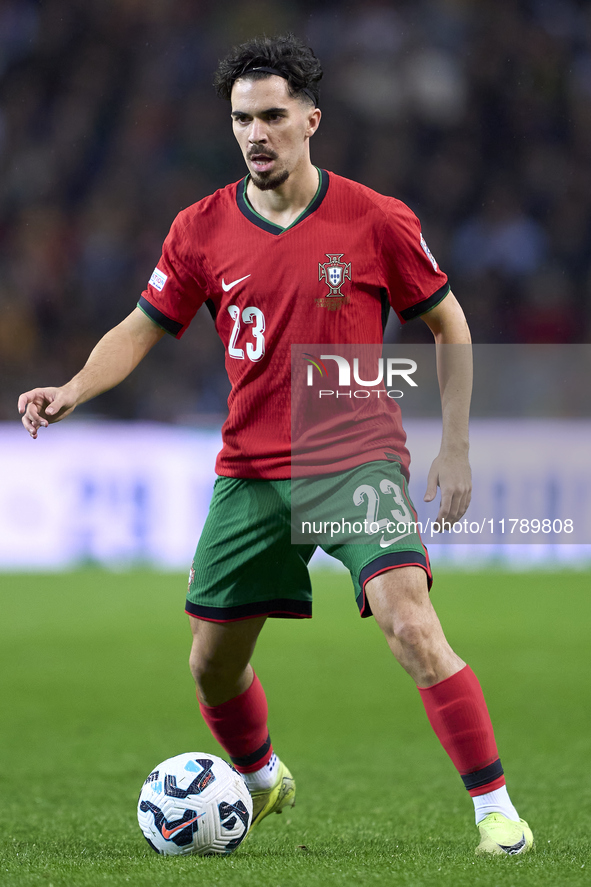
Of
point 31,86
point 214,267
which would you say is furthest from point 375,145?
point 214,267

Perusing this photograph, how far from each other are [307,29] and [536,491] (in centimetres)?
698

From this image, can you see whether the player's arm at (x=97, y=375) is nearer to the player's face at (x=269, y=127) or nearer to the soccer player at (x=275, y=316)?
the soccer player at (x=275, y=316)

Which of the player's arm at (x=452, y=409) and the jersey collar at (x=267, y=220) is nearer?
the player's arm at (x=452, y=409)

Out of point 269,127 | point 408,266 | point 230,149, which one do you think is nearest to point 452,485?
point 408,266

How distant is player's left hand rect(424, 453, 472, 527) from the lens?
3096 millimetres

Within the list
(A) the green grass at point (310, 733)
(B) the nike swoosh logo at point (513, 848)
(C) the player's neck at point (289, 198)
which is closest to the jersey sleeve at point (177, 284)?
(C) the player's neck at point (289, 198)

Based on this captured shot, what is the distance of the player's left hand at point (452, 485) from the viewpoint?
310cm

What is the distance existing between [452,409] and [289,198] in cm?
75

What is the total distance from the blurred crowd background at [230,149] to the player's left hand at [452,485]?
765cm

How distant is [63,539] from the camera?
898cm

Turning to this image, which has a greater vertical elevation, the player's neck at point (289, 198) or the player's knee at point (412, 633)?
the player's neck at point (289, 198)

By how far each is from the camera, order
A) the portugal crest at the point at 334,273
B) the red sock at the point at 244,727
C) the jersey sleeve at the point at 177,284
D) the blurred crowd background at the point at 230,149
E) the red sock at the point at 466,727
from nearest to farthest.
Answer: the red sock at the point at 466,727 < the portugal crest at the point at 334,273 < the jersey sleeve at the point at 177,284 < the red sock at the point at 244,727 < the blurred crowd background at the point at 230,149

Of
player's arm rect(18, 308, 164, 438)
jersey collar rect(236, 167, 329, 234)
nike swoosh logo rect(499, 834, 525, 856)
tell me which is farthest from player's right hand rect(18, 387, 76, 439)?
nike swoosh logo rect(499, 834, 525, 856)

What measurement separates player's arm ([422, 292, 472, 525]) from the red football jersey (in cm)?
7
